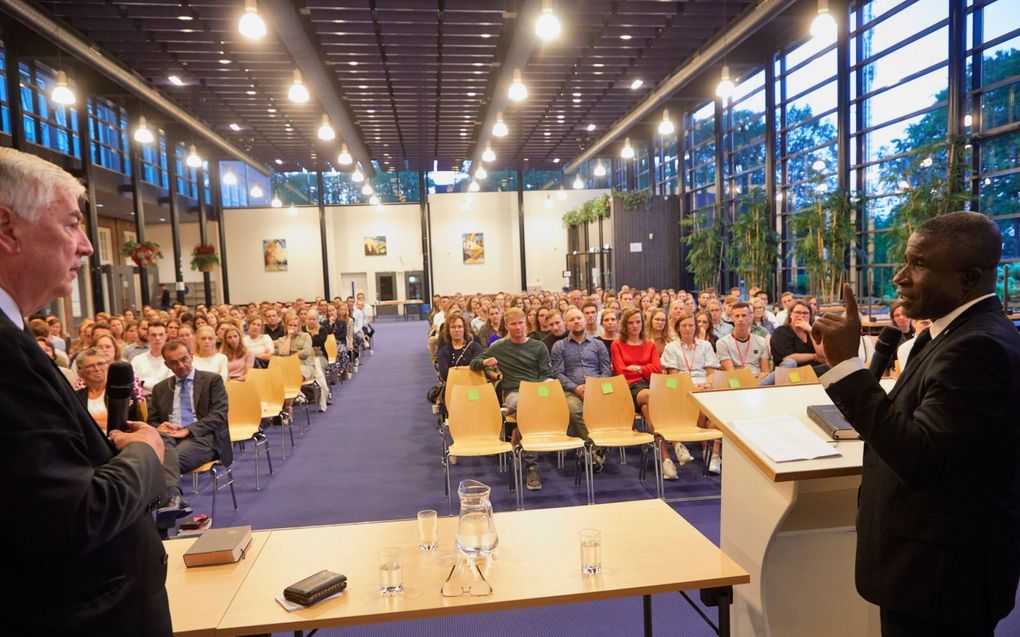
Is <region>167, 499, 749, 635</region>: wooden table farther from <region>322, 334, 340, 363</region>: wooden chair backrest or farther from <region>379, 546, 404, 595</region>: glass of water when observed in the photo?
<region>322, 334, 340, 363</region>: wooden chair backrest

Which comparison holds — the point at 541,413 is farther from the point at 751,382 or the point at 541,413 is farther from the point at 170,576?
the point at 170,576

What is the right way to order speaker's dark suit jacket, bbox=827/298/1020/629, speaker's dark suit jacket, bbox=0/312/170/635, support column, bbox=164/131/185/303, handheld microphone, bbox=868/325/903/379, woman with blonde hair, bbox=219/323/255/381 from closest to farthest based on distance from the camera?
speaker's dark suit jacket, bbox=0/312/170/635 → speaker's dark suit jacket, bbox=827/298/1020/629 → handheld microphone, bbox=868/325/903/379 → woman with blonde hair, bbox=219/323/255/381 → support column, bbox=164/131/185/303

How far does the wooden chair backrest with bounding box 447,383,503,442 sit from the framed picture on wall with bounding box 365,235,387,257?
20371mm

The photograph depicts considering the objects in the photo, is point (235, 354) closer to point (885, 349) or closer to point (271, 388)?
point (271, 388)

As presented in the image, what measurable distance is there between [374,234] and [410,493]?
810 inches

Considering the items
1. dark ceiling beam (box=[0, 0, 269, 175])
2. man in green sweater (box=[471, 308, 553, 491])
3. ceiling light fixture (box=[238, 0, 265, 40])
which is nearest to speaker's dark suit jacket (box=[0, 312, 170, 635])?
man in green sweater (box=[471, 308, 553, 491])

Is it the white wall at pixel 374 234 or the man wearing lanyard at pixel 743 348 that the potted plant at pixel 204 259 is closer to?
the white wall at pixel 374 234

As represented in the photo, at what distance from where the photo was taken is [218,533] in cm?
216

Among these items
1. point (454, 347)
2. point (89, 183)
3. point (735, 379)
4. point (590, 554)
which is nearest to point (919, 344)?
point (590, 554)

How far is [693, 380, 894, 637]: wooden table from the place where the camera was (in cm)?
238

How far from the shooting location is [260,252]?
78.6 feet

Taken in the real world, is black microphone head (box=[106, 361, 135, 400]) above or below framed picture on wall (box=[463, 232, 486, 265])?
below

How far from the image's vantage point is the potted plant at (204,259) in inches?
779

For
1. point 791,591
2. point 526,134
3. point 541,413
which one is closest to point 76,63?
point 526,134
